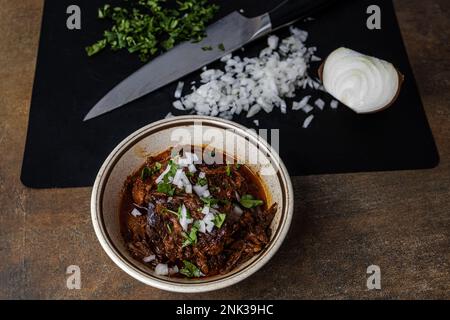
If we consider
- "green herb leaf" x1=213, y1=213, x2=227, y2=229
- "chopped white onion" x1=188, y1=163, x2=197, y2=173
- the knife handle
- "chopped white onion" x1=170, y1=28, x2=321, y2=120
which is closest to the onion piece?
"green herb leaf" x1=213, y1=213, x2=227, y2=229

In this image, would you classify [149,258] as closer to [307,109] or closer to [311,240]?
[311,240]

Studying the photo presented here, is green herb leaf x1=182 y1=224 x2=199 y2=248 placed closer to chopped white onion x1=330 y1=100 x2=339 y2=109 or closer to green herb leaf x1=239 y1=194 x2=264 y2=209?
green herb leaf x1=239 y1=194 x2=264 y2=209

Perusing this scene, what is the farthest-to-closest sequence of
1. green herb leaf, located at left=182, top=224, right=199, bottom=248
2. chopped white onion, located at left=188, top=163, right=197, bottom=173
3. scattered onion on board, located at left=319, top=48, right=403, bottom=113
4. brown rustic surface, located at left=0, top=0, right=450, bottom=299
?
scattered onion on board, located at left=319, top=48, right=403, bottom=113, brown rustic surface, located at left=0, top=0, right=450, bottom=299, chopped white onion, located at left=188, top=163, right=197, bottom=173, green herb leaf, located at left=182, top=224, right=199, bottom=248

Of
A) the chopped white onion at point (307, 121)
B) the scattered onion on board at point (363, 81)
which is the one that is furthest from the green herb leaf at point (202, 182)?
the scattered onion on board at point (363, 81)

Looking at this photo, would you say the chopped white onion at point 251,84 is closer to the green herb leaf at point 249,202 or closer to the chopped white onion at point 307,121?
the chopped white onion at point 307,121
